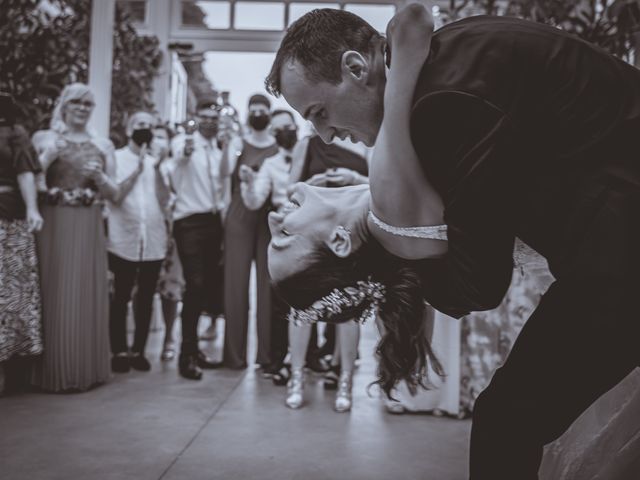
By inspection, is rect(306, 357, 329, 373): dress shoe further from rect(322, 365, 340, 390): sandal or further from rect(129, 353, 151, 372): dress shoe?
rect(129, 353, 151, 372): dress shoe

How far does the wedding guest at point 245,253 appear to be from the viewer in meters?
4.00

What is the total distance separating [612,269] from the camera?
0.84 metres

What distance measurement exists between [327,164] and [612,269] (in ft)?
8.68

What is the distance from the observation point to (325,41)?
989 millimetres

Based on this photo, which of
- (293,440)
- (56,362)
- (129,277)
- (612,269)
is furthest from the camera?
(129,277)

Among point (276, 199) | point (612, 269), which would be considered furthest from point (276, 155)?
point (612, 269)

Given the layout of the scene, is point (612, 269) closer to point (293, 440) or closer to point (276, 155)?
point (293, 440)

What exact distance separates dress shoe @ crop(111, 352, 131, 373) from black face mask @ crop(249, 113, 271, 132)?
1554 mm

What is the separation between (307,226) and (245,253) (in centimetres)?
295

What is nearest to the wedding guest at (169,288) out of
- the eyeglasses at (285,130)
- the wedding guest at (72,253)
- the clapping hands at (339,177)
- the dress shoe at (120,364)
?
the dress shoe at (120,364)

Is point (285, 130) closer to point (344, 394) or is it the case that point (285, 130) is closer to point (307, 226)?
point (344, 394)

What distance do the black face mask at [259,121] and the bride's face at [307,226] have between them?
9.53 feet

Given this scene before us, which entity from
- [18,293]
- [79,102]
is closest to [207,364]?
[18,293]

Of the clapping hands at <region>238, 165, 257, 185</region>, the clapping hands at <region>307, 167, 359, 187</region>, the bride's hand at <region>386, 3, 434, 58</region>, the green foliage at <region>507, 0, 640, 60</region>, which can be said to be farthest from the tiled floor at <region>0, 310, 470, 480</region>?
the green foliage at <region>507, 0, 640, 60</region>
